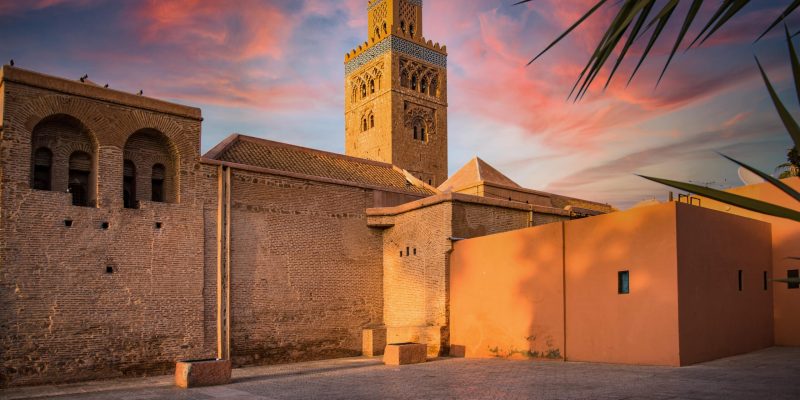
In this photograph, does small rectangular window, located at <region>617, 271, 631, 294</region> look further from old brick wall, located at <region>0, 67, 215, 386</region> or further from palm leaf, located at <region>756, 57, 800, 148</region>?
palm leaf, located at <region>756, 57, 800, 148</region>

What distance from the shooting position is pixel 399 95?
32.5m

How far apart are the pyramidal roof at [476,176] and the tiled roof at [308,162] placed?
2519 millimetres

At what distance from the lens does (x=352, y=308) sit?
53.3 ft

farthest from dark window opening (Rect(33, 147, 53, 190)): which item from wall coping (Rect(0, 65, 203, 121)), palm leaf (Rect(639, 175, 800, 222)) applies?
palm leaf (Rect(639, 175, 800, 222))

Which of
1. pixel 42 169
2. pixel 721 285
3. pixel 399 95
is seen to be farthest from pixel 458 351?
pixel 399 95

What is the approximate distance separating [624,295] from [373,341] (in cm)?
726

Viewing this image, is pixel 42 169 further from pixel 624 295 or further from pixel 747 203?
pixel 747 203

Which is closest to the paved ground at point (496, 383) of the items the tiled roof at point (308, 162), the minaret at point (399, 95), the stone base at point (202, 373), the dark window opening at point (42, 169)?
the stone base at point (202, 373)

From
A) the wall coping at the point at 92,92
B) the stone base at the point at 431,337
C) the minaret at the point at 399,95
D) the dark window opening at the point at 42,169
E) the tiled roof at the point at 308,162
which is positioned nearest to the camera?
the wall coping at the point at 92,92

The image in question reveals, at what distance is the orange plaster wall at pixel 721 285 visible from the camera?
10.2 metres

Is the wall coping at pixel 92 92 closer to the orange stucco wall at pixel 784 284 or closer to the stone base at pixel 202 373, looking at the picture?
the stone base at pixel 202 373

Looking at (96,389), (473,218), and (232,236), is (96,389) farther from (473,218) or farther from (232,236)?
(473,218)

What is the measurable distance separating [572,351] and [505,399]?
438cm

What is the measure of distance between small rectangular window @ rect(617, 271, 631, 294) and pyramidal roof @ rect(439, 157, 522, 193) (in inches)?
397
